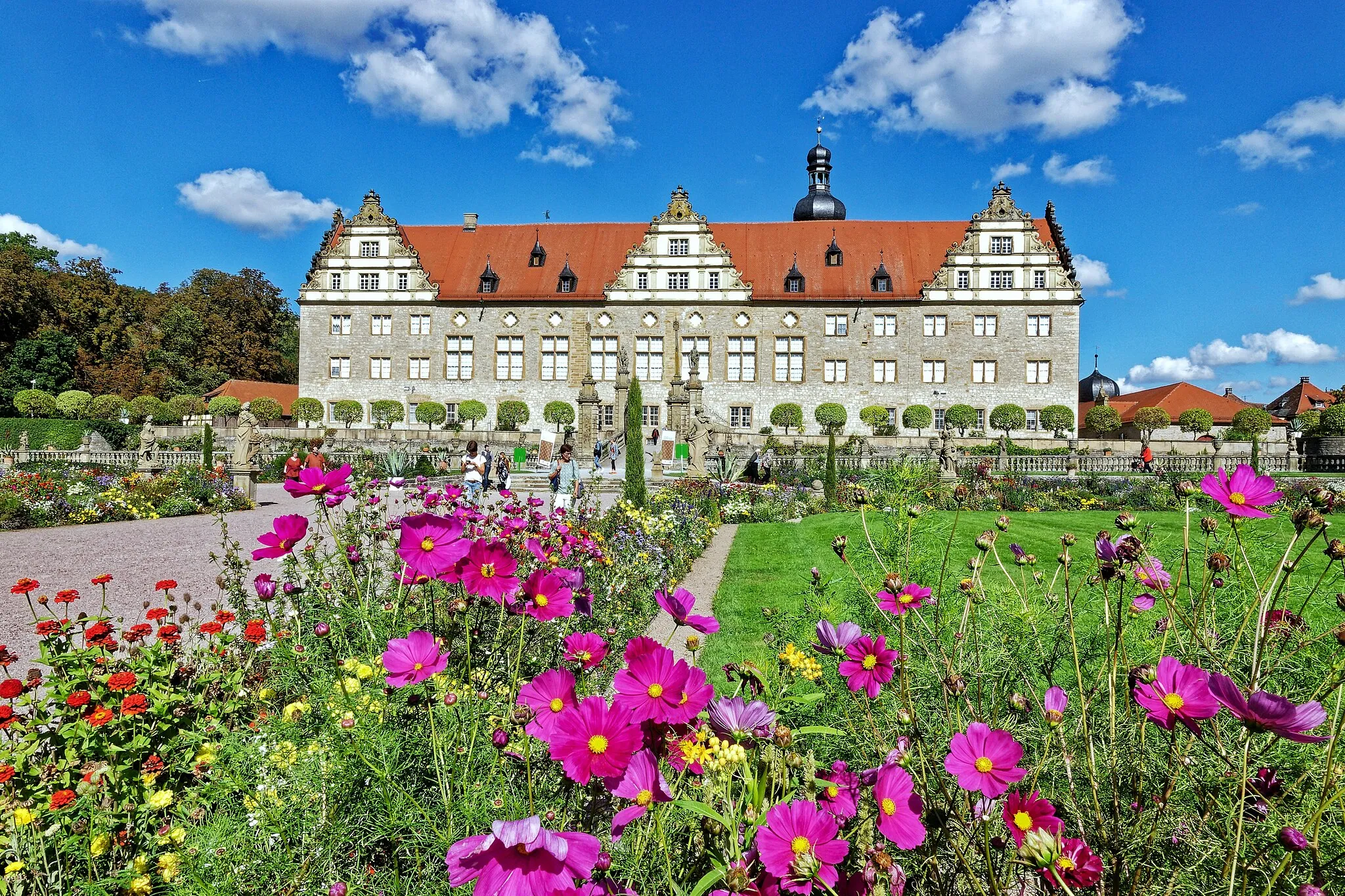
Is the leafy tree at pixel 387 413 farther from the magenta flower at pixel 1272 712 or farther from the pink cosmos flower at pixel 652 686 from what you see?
the magenta flower at pixel 1272 712

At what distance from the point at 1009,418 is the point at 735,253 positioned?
1622 centimetres

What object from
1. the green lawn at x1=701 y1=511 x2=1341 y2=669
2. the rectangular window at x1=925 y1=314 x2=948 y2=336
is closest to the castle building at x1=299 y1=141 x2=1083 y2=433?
the rectangular window at x1=925 y1=314 x2=948 y2=336

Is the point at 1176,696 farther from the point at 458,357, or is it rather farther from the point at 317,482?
the point at 458,357

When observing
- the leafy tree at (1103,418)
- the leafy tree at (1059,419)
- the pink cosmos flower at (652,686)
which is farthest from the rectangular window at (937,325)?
the pink cosmos flower at (652,686)

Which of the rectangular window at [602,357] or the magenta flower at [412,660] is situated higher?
the rectangular window at [602,357]

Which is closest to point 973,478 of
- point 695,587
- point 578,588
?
point 695,587

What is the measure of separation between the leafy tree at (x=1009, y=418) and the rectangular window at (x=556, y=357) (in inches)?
844

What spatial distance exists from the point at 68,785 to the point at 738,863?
2.58m

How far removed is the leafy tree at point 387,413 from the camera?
114ft

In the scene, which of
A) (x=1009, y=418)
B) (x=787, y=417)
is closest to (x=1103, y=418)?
(x=1009, y=418)

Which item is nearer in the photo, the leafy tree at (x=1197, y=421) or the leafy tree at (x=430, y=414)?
the leafy tree at (x=1197, y=421)

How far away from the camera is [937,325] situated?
34.5 m

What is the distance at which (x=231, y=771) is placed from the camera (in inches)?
75.5

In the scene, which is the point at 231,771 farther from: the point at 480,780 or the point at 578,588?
the point at 578,588
